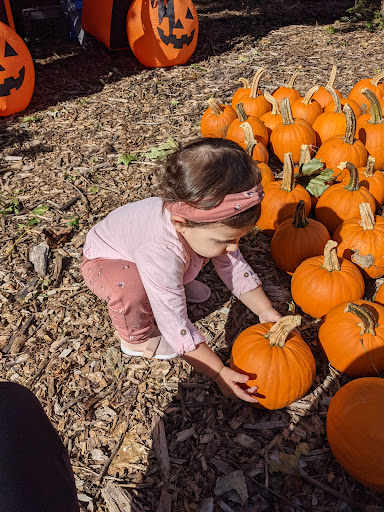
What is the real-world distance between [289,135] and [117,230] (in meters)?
2.17

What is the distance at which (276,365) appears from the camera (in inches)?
95.7

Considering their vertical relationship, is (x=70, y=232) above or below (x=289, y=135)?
below

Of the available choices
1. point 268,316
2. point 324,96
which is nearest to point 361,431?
point 268,316

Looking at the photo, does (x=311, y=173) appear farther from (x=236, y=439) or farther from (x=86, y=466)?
(x=86, y=466)

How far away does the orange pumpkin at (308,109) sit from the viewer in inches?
177

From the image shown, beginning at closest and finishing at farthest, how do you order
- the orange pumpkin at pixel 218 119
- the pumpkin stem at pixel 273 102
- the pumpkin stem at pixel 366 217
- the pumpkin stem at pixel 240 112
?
the pumpkin stem at pixel 366 217 < the pumpkin stem at pixel 240 112 < the pumpkin stem at pixel 273 102 < the orange pumpkin at pixel 218 119

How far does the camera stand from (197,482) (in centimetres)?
236

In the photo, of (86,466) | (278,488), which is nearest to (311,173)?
(278,488)

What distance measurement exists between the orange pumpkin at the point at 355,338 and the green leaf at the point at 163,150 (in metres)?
2.62

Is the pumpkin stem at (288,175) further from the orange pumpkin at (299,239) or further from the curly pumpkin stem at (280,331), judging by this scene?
the curly pumpkin stem at (280,331)

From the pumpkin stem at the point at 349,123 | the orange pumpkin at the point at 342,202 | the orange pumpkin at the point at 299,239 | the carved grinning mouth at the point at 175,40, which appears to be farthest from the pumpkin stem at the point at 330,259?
the carved grinning mouth at the point at 175,40

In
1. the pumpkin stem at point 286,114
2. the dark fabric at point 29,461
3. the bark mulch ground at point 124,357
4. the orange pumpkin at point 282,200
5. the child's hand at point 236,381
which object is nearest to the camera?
the dark fabric at point 29,461

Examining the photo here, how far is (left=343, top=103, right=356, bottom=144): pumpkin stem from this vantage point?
3.59 metres

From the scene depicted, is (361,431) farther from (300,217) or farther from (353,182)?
(353,182)
